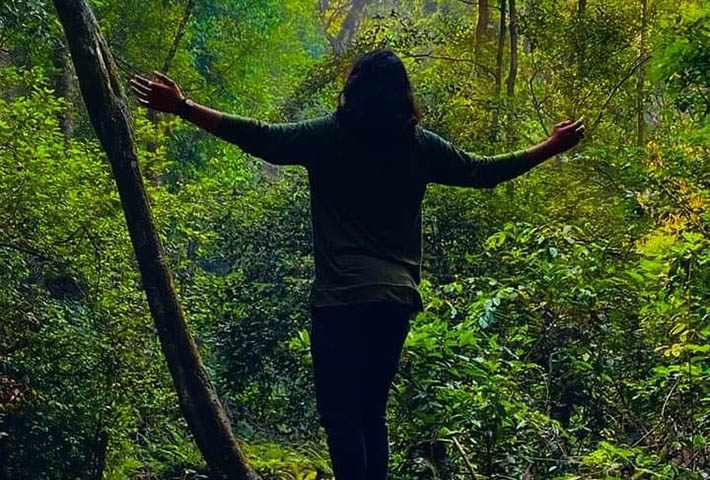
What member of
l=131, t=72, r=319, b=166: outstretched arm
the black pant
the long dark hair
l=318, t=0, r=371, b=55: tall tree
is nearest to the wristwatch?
l=131, t=72, r=319, b=166: outstretched arm

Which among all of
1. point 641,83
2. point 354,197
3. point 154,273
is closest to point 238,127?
point 354,197

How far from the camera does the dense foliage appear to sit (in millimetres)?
3297

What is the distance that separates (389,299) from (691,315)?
5.22 ft

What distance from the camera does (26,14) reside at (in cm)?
548

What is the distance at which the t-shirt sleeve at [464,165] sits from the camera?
7.88ft

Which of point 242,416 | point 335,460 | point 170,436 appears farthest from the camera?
point 242,416

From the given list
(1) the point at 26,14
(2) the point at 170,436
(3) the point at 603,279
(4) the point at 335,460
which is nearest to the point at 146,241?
(4) the point at 335,460

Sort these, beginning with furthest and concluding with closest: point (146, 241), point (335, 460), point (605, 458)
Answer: point (146, 241)
point (605, 458)
point (335, 460)

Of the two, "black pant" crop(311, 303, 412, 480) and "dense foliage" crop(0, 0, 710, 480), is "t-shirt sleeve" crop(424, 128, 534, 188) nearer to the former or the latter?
"black pant" crop(311, 303, 412, 480)

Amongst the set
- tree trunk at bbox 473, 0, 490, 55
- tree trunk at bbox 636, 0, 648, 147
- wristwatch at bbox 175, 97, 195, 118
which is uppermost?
tree trunk at bbox 473, 0, 490, 55

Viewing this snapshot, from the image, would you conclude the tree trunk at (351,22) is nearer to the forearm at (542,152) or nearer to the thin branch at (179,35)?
the thin branch at (179,35)

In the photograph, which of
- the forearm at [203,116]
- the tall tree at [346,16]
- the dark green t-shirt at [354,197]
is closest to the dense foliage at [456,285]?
the dark green t-shirt at [354,197]

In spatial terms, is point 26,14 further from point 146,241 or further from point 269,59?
point 269,59

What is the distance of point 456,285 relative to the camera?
3.82 metres
